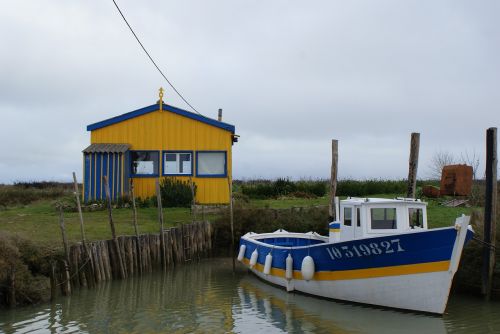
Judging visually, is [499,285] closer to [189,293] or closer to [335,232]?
[335,232]

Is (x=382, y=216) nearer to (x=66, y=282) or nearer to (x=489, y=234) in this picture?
(x=489, y=234)

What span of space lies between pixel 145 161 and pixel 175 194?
2597mm

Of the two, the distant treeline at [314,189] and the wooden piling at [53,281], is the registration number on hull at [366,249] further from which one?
the distant treeline at [314,189]

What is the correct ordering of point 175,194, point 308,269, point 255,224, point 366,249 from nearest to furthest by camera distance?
point 366,249, point 308,269, point 255,224, point 175,194

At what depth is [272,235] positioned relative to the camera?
65.3 ft

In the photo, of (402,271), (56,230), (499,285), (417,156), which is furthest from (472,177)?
(56,230)

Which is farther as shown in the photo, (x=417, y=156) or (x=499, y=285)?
(x=417, y=156)

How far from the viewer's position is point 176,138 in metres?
27.6

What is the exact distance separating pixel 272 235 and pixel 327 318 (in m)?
7.30

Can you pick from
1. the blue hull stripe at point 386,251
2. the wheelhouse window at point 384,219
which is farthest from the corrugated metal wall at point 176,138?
the wheelhouse window at point 384,219

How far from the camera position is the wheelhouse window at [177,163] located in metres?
27.7

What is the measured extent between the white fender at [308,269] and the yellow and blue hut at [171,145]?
1296cm

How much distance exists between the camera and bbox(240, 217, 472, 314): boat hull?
12289 millimetres

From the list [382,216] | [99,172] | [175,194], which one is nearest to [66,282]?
[382,216]
